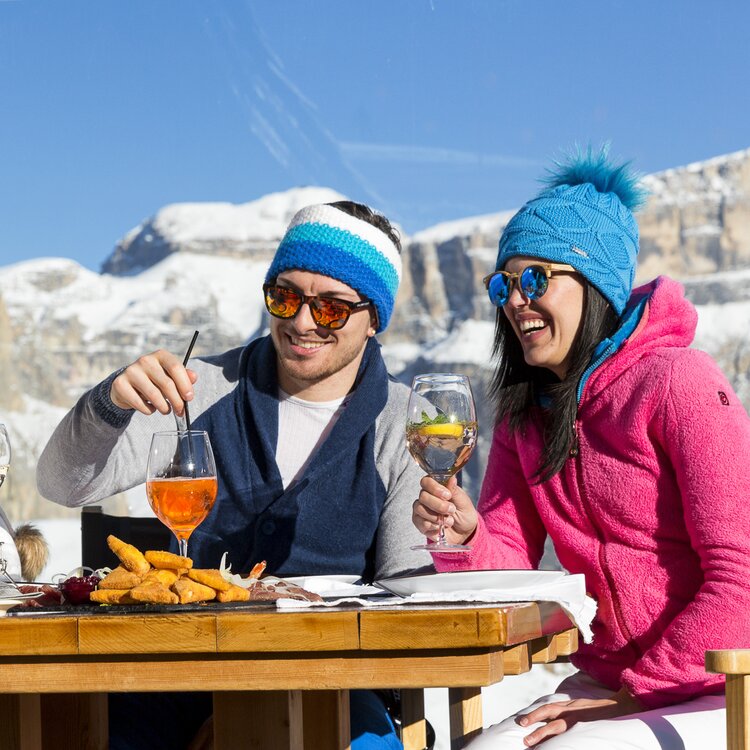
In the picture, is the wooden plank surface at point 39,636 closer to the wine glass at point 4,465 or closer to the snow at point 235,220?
the wine glass at point 4,465

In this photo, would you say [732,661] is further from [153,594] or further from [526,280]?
[526,280]

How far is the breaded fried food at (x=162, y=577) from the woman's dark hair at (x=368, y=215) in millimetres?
1394

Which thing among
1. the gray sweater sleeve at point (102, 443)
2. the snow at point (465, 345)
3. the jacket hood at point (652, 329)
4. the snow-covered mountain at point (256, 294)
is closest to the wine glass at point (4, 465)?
the gray sweater sleeve at point (102, 443)

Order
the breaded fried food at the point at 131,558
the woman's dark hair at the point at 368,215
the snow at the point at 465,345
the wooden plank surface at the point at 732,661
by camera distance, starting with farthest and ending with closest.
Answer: the snow at the point at 465,345 < the woman's dark hair at the point at 368,215 < the breaded fried food at the point at 131,558 < the wooden plank surface at the point at 732,661

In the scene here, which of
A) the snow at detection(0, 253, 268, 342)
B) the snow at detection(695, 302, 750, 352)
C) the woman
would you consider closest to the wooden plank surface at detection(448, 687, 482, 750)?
the woman

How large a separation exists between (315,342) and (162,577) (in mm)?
1164

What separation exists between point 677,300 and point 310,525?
940 millimetres

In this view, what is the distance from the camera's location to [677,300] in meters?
2.30

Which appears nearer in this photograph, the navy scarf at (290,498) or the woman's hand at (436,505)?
the woman's hand at (436,505)

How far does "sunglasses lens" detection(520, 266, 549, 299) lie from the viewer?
2.25 metres

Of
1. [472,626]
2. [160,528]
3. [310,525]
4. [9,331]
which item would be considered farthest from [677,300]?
[9,331]

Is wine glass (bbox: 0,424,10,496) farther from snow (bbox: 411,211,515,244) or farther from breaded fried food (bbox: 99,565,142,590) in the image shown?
snow (bbox: 411,211,515,244)

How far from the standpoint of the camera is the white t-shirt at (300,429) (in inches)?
105

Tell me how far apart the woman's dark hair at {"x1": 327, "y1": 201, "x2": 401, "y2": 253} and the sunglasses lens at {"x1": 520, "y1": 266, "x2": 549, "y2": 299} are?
690 mm
